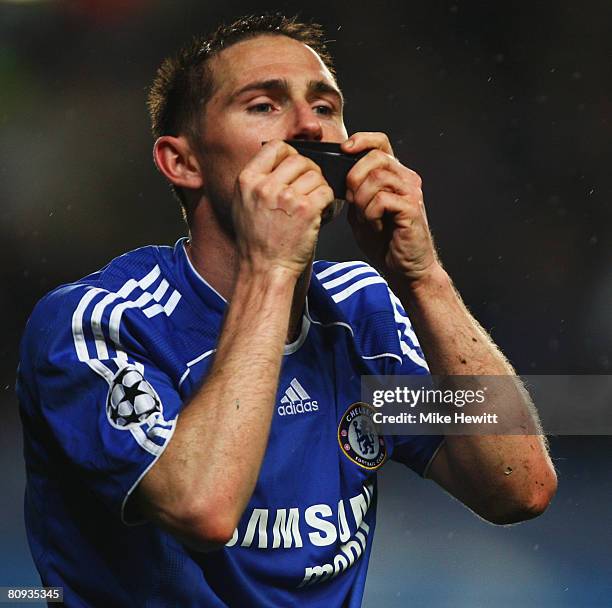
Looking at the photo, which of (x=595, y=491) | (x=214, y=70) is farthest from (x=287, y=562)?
(x=595, y=491)

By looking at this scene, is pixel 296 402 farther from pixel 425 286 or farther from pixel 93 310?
pixel 93 310

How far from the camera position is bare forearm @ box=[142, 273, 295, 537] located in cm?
170

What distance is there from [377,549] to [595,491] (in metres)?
1.37

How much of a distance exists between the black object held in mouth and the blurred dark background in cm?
415

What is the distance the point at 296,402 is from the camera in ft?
7.25

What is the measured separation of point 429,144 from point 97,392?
4.88 m

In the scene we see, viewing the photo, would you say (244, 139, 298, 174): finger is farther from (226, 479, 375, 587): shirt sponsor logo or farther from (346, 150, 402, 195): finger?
(226, 479, 375, 587): shirt sponsor logo

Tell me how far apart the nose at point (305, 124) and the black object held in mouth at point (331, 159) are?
0.12 m

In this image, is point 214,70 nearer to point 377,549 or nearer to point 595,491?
point 377,549

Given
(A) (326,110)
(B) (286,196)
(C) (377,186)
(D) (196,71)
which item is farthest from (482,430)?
(D) (196,71)

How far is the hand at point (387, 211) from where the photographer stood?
204cm

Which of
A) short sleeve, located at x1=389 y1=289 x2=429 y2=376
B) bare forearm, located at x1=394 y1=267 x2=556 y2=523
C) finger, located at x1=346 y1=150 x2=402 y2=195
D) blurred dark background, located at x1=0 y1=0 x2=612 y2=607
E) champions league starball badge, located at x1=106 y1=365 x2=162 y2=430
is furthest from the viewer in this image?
blurred dark background, located at x1=0 y1=0 x2=612 y2=607

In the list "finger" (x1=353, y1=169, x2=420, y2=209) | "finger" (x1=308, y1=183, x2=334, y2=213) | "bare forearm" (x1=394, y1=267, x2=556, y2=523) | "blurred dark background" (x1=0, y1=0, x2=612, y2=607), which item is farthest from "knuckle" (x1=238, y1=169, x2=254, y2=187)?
"blurred dark background" (x1=0, y1=0, x2=612, y2=607)

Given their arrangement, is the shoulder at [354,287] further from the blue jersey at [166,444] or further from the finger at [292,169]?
the finger at [292,169]
